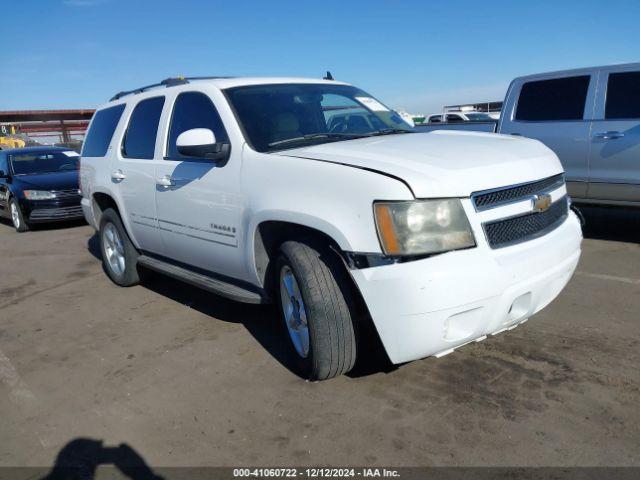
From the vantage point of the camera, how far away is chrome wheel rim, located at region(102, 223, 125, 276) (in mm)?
5508

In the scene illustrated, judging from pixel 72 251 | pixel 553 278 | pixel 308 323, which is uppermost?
pixel 553 278

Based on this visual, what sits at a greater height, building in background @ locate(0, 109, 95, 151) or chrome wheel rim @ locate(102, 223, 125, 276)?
building in background @ locate(0, 109, 95, 151)

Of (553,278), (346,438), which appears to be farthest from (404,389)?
(553,278)

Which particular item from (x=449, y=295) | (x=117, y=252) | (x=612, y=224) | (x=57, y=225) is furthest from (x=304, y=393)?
(x=57, y=225)

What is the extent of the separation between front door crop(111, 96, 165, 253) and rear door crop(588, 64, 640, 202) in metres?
4.68

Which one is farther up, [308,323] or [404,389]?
[308,323]

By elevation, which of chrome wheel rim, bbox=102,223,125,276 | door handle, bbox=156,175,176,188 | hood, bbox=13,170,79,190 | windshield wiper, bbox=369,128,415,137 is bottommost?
chrome wheel rim, bbox=102,223,125,276

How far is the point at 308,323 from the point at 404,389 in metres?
0.68

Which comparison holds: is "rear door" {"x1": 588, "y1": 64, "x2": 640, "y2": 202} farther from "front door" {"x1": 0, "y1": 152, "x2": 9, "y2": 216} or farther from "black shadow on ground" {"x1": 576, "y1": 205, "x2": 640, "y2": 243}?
"front door" {"x1": 0, "y1": 152, "x2": 9, "y2": 216}

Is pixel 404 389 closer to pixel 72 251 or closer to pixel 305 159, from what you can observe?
pixel 305 159

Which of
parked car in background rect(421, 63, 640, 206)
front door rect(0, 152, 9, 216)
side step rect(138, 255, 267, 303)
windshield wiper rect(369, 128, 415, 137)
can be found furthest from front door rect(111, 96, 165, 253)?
front door rect(0, 152, 9, 216)

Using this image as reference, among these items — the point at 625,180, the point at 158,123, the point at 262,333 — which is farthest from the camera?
the point at 625,180

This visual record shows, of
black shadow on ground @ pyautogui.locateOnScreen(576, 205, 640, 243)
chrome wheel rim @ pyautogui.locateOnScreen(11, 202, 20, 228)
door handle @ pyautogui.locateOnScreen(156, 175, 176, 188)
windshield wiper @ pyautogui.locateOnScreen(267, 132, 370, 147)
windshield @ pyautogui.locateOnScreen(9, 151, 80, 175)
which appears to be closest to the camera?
windshield wiper @ pyautogui.locateOnScreen(267, 132, 370, 147)

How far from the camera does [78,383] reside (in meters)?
3.56
